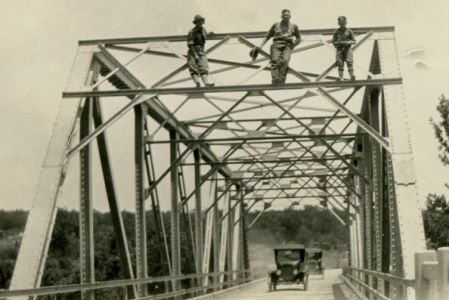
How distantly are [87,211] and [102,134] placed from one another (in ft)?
5.99

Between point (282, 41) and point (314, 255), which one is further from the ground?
point (282, 41)

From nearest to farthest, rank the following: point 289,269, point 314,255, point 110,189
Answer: point 110,189 < point 289,269 < point 314,255

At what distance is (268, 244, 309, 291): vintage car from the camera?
26891 millimetres

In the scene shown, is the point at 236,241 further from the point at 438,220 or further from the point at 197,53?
the point at 197,53

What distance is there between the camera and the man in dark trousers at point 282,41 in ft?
39.1

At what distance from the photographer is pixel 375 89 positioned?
51.2ft

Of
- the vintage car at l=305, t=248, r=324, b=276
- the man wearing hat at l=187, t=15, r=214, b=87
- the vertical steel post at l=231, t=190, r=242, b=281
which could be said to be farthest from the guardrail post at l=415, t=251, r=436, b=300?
the vintage car at l=305, t=248, r=324, b=276

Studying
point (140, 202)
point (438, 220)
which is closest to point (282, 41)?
point (140, 202)

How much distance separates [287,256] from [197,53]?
58.9ft

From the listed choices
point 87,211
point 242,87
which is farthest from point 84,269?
point 242,87

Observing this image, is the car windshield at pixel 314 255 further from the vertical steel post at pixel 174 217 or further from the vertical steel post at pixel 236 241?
the vertical steel post at pixel 174 217

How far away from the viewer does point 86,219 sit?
1181 centimetres

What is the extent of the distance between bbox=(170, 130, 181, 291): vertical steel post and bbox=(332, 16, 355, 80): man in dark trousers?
21.5 feet

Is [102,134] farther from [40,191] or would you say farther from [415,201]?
[415,201]
